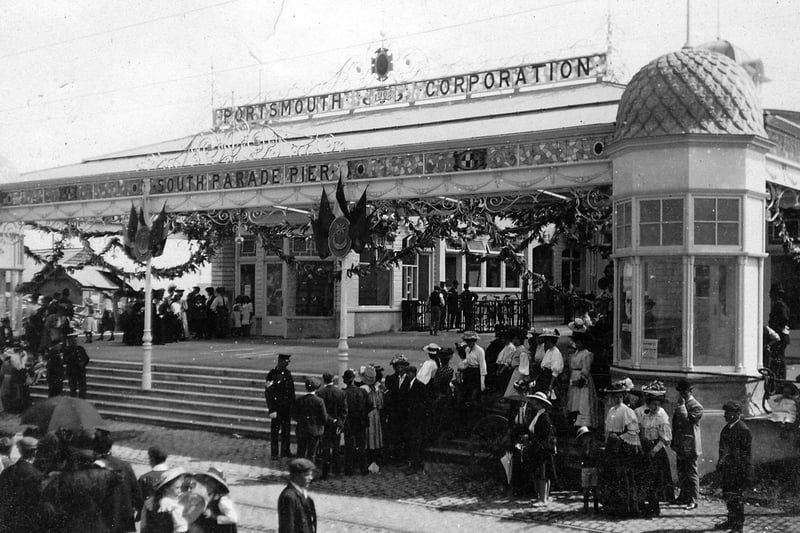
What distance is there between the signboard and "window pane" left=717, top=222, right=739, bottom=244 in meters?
7.37

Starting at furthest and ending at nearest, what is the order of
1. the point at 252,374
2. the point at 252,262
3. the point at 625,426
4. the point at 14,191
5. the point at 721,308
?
the point at 252,262, the point at 14,191, the point at 252,374, the point at 721,308, the point at 625,426

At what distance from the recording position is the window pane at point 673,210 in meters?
11.3

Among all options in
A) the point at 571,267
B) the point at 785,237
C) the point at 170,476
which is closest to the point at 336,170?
the point at 785,237

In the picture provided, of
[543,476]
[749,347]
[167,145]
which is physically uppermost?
[167,145]

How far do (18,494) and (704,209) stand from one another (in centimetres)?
918

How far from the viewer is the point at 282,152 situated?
17.3m

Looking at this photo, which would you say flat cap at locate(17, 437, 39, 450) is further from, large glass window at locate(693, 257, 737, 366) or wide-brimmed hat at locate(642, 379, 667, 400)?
large glass window at locate(693, 257, 737, 366)

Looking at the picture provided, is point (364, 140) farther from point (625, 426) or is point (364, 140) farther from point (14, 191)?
point (14, 191)

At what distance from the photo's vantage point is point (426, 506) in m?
10.1

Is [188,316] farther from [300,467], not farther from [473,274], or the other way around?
[300,467]

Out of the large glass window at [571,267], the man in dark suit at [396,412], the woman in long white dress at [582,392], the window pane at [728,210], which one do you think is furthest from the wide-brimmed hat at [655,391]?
the large glass window at [571,267]

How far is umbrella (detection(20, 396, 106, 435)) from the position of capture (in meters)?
7.27

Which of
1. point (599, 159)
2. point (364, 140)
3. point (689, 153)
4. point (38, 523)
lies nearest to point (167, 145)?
point (364, 140)

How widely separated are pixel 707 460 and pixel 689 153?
13.8 ft
